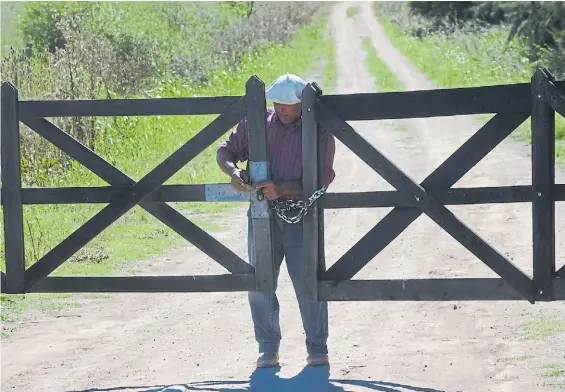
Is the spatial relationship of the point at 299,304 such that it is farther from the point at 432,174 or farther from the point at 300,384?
the point at 432,174

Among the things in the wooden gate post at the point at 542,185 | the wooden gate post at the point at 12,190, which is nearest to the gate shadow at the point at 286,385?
the wooden gate post at the point at 12,190

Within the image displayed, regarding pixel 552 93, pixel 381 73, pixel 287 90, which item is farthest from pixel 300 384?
pixel 381 73

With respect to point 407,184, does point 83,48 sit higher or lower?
higher

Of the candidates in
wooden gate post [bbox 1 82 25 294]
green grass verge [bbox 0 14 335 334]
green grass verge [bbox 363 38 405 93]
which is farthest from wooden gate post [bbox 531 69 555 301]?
green grass verge [bbox 363 38 405 93]

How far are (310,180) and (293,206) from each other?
0.23 metres

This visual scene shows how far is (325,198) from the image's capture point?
6.01 m

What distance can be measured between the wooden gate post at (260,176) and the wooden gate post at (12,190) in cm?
151

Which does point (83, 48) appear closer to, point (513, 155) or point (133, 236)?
point (133, 236)

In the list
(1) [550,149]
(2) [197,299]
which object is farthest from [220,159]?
(2) [197,299]

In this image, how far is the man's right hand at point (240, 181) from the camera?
612 cm

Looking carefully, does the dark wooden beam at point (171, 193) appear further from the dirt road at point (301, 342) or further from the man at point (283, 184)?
the dirt road at point (301, 342)

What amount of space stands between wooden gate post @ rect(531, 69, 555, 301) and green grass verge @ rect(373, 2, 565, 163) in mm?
12723

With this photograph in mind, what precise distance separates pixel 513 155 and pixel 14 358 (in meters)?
11.5

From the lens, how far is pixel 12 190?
21.1ft
